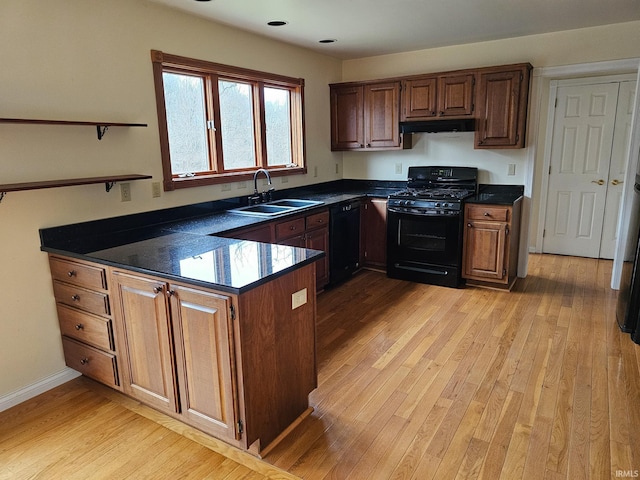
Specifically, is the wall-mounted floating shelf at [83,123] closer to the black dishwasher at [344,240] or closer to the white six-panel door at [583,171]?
the black dishwasher at [344,240]

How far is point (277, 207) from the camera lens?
3979 mm

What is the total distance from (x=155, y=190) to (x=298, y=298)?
1.63m

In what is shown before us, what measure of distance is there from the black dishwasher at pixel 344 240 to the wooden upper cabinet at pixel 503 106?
1.47 m

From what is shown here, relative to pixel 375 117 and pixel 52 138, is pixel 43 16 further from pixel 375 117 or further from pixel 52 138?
pixel 375 117

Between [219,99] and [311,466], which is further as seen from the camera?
[219,99]

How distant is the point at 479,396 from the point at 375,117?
325 centimetres

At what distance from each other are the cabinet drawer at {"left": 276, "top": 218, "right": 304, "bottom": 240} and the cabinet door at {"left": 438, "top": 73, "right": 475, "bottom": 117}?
1.94m

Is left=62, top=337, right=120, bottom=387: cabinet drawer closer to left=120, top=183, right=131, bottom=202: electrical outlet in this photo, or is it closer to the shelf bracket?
left=120, top=183, right=131, bottom=202: electrical outlet

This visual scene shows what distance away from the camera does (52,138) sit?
2.53 metres

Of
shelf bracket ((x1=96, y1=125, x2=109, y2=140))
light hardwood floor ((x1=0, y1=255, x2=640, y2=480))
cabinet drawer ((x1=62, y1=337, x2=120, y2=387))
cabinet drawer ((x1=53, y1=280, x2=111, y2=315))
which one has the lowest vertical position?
light hardwood floor ((x1=0, y1=255, x2=640, y2=480))

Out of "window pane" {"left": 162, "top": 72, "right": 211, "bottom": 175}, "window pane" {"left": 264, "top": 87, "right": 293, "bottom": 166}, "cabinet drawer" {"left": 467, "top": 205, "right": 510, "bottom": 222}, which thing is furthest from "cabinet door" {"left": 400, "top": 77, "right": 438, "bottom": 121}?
"window pane" {"left": 162, "top": 72, "right": 211, "bottom": 175}

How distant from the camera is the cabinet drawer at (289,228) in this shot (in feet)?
11.5

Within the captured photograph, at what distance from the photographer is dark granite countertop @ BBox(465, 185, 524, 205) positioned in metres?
4.06

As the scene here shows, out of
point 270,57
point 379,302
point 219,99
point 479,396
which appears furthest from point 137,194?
point 479,396
